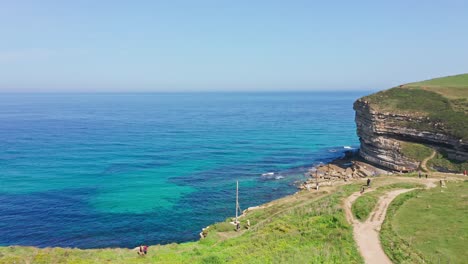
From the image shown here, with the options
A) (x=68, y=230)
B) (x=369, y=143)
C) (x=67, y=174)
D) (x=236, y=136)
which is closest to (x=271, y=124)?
(x=236, y=136)

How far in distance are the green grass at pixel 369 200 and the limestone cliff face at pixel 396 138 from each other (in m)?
25.5

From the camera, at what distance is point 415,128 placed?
3027 inches

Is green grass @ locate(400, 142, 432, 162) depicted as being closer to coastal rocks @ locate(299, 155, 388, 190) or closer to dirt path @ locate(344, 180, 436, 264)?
A: coastal rocks @ locate(299, 155, 388, 190)

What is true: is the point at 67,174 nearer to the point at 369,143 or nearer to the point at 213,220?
the point at 213,220

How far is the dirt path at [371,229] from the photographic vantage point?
26.9 m

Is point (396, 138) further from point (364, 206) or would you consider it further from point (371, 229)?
point (371, 229)

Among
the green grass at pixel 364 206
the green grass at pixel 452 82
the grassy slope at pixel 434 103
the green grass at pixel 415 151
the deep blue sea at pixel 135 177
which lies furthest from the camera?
the green grass at pixel 452 82

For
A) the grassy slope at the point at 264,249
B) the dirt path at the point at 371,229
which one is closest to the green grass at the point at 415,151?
the dirt path at the point at 371,229

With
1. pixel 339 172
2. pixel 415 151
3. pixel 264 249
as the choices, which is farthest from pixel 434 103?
pixel 264 249

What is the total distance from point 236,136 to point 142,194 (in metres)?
58.3

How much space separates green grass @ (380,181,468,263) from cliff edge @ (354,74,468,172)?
99.4 ft

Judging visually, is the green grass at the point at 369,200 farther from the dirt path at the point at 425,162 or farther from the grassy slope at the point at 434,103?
the grassy slope at the point at 434,103

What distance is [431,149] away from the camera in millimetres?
73188

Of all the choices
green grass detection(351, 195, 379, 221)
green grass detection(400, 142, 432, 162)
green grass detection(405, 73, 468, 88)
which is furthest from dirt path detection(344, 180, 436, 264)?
green grass detection(405, 73, 468, 88)
